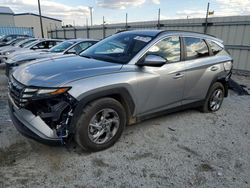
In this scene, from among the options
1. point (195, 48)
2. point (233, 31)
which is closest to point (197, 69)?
point (195, 48)

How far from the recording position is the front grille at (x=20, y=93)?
259 centimetres

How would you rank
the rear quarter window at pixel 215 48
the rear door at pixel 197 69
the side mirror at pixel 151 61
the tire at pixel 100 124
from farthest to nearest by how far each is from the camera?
the rear quarter window at pixel 215 48, the rear door at pixel 197 69, the side mirror at pixel 151 61, the tire at pixel 100 124

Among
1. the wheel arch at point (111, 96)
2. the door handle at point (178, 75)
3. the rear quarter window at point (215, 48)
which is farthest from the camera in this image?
the rear quarter window at point (215, 48)

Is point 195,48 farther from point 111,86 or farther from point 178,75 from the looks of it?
point 111,86

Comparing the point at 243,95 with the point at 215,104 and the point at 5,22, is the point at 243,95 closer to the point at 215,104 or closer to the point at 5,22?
the point at 215,104

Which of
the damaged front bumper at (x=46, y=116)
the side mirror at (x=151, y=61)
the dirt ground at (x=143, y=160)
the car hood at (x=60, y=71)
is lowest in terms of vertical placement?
the dirt ground at (x=143, y=160)

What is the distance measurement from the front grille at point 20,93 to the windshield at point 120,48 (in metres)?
1.25

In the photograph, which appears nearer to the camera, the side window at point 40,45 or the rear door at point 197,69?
the rear door at point 197,69

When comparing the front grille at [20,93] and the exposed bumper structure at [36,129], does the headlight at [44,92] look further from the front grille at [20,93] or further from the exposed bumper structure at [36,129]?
the exposed bumper structure at [36,129]

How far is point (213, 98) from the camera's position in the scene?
15.6 ft

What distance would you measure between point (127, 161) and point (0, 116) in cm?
282

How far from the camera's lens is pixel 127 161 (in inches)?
114

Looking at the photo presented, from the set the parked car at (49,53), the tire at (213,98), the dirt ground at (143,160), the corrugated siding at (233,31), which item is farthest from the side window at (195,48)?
the corrugated siding at (233,31)

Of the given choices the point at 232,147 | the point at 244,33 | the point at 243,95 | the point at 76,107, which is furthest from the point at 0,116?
the point at 244,33
